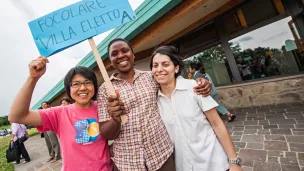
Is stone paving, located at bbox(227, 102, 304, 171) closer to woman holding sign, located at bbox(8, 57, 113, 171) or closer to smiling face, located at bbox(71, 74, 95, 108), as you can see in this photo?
woman holding sign, located at bbox(8, 57, 113, 171)

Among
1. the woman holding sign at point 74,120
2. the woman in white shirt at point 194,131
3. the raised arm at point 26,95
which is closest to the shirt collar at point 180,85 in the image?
the woman in white shirt at point 194,131

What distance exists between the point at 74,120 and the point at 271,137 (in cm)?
348

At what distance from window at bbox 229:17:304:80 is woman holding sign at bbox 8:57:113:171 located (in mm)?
5505

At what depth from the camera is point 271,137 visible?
10.1 ft

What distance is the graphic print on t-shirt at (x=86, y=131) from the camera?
4.26 ft

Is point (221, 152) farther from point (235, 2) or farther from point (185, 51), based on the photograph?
point (185, 51)

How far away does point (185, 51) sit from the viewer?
6.68m

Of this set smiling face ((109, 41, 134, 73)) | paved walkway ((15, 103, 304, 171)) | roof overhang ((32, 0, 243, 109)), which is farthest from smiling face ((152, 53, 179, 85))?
roof overhang ((32, 0, 243, 109))

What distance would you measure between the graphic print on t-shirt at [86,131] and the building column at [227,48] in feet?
18.0

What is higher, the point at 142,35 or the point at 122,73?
the point at 142,35

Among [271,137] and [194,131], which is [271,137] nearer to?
[271,137]

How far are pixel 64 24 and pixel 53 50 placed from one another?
217 mm

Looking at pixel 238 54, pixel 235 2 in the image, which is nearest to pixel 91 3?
pixel 235 2

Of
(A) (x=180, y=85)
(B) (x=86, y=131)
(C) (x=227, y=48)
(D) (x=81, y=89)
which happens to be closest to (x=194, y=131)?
(A) (x=180, y=85)
